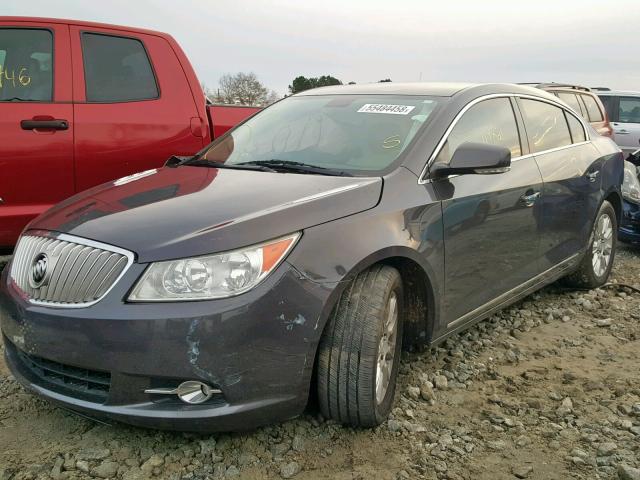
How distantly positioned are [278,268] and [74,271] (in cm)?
76

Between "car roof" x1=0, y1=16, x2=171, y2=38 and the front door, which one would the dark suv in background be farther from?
"car roof" x1=0, y1=16, x2=171, y2=38

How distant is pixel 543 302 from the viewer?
4445mm

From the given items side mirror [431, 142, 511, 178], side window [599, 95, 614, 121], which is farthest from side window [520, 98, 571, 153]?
side window [599, 95, 614, 121]

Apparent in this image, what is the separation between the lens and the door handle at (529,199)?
3449 millimetres

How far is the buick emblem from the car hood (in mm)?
135

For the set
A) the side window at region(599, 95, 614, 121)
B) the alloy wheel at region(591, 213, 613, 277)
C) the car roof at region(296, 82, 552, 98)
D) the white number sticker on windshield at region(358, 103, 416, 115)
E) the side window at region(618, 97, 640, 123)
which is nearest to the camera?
the white number sticker on windshield at region(358, 103, 416, 115)

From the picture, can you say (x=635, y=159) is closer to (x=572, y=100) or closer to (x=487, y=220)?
(x=572, y=100)

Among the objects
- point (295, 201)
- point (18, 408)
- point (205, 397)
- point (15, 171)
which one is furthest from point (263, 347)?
point (15, 171)

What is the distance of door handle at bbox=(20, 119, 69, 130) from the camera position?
3847mm

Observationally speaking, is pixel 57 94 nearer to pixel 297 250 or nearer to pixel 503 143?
pixel 297 250

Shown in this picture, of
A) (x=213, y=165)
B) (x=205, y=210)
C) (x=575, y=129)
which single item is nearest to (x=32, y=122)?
(x=213, y=165)

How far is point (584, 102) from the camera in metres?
8.97

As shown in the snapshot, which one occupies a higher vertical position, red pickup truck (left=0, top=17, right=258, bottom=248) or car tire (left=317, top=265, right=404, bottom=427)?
red pickup truck (left=0, top=17, right=258, bottom=248)

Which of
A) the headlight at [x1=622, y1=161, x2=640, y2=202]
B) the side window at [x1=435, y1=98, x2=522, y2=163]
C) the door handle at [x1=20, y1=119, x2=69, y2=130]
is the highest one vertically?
the door handle at [x1=20, y1=119, x2=69, y2=130]
